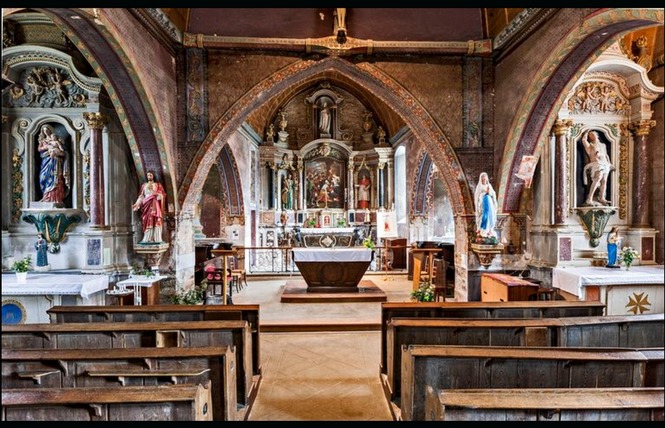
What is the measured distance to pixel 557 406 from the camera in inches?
82.7

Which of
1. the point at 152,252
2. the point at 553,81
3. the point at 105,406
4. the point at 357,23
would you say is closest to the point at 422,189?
the point at 357,23

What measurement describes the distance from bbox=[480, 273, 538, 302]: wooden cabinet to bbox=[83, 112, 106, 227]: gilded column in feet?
22.2

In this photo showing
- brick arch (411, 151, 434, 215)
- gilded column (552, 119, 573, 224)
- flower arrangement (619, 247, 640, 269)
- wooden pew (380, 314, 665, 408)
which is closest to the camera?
wooden pew (380, 314, 665, 408)

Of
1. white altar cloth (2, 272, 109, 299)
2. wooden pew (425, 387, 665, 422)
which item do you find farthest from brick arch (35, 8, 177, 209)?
wooden pew (425, 387, 665, 422)

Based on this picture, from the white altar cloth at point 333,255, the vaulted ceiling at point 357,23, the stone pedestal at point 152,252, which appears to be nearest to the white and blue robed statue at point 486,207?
the white altar cloth at point 333,255

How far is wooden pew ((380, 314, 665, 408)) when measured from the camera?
12.2ft

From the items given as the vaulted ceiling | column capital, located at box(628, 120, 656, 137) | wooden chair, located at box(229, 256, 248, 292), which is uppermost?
the vaulted ceiling

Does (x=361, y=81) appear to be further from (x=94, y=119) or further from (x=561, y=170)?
(x=94, y=119)

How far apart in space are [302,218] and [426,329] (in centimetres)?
1092

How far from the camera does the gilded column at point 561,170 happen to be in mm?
6891

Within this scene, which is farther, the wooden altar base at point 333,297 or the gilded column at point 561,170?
the wooden altar base at point 333,297

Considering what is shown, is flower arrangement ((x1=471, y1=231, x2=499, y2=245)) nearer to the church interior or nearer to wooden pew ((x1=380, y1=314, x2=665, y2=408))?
the church interior

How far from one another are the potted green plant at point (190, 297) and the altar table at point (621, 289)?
6.40 metres

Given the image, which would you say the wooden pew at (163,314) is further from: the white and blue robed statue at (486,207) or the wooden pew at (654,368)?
the white and blue robed statue at (486,207)
